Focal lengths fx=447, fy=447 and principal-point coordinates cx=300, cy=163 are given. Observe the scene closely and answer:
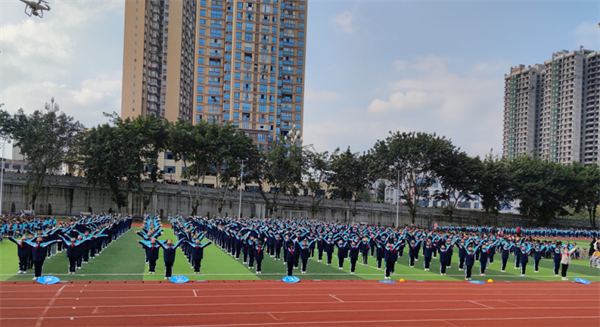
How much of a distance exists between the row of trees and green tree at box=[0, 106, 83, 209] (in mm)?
93

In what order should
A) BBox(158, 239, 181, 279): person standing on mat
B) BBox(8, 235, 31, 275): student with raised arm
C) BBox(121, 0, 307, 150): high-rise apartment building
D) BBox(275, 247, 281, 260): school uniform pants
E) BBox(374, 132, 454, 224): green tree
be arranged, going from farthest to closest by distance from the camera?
BBox(121, 0, 307, 150): high-rise apartment building, BBox(374, 132, 454, 224): green tree, BBox(275, 247, 281, 260): school uniform pants, BBox(158, 239, 181, 279): person standing on mat, BBox(8, 235, 31, 275): student with raised arm

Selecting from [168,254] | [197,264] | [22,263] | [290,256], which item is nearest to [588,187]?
[290,256]

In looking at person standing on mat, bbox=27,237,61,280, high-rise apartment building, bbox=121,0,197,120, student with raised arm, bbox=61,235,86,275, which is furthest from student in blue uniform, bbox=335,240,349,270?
high-rise apartment building, bbox=121,0,197,120

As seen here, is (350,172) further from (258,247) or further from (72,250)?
(72,250)

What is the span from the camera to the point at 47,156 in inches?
1802

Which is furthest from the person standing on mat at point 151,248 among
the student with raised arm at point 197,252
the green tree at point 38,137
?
the green tree at point 38,137

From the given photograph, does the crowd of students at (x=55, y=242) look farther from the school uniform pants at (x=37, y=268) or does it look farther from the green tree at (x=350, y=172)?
the green tree at (x=350, y=172)

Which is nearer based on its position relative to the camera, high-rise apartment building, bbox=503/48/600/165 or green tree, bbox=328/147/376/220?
green tree, bbox=328/147/376/220

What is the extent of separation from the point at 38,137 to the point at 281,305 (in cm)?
4133

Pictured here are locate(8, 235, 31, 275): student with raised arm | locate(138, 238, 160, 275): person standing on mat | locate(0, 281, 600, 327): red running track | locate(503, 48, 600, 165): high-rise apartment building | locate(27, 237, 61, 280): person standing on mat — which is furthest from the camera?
locate(503, 48, 600, 165): high-rise apartment building

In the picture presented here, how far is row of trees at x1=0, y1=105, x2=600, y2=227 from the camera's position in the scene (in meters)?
45.7

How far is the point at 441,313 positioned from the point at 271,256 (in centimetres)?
1225

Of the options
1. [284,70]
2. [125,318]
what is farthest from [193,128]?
[284,70]

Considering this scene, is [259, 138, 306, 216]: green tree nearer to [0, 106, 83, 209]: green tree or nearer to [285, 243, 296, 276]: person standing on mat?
[0, 106, 83, 209]: green tree
